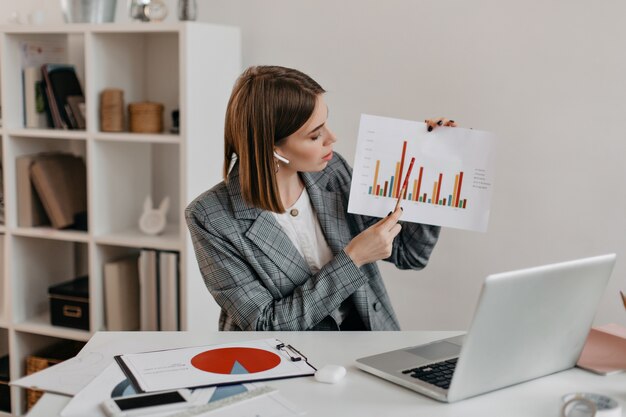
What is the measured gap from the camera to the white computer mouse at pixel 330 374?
1.43 metres

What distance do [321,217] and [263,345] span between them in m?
0.54

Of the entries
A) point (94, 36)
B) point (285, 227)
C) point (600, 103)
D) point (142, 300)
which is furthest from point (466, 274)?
point (94, 36)

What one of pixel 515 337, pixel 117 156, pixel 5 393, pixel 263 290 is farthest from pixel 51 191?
pixel 515 337

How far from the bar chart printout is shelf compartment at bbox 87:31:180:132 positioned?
1378mm

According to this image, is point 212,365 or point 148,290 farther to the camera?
point 148,290

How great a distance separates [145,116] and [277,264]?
1.22 metres

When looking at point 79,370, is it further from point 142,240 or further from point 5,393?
point 5,393

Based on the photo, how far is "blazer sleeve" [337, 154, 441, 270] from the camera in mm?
2123

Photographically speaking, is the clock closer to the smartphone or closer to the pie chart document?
the pie chart document

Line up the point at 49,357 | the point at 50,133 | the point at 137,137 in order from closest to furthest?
the point at 137,137
the point at 50,133
the point at 49,357

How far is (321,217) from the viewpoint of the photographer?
2.08m

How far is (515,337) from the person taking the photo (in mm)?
1354

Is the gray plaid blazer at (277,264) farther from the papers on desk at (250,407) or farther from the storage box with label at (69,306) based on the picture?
the storage box with label at (69,306)

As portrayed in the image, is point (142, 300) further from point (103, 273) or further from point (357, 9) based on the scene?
point (357, 9)
